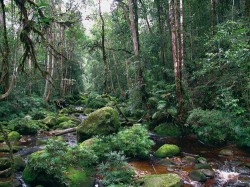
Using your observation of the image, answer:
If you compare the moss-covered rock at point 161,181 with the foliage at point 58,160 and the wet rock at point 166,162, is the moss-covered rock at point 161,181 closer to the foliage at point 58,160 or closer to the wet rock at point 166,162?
the foliage at point 58,160

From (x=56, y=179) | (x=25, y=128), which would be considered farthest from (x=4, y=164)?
(x=25, y=128)

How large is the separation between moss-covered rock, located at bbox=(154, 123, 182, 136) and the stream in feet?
3.67

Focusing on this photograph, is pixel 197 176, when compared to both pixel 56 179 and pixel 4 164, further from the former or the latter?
pixel 4 164

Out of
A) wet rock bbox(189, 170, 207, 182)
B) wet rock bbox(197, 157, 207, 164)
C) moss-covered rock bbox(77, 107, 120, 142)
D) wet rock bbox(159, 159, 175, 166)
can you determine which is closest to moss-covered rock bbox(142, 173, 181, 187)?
wet rock bbox(189, 170, 207, 182)

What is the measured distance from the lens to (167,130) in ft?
42.7

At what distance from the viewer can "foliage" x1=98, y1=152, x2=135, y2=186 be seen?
20.4ft

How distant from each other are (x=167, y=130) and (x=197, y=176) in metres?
5.82

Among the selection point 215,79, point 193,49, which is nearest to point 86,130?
point 215,79

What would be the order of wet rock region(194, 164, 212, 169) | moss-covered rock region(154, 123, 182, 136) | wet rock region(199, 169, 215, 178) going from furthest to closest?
moss-covered rock region(154, 123, 182, 136) → wet rock region(194, 164, 212, 169) → wet rock region(199, 169, 215, 178)

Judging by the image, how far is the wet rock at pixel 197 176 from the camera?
7.12 metres

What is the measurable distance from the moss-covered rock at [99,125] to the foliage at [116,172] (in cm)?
364

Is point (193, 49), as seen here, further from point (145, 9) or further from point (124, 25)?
point (124, 25)

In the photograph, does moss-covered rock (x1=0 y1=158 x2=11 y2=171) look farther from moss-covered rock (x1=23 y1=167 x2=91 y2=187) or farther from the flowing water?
moss-covered rock (x1=23 y1=167 x2=91 y2=187)

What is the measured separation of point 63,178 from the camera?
6262 millimetres
